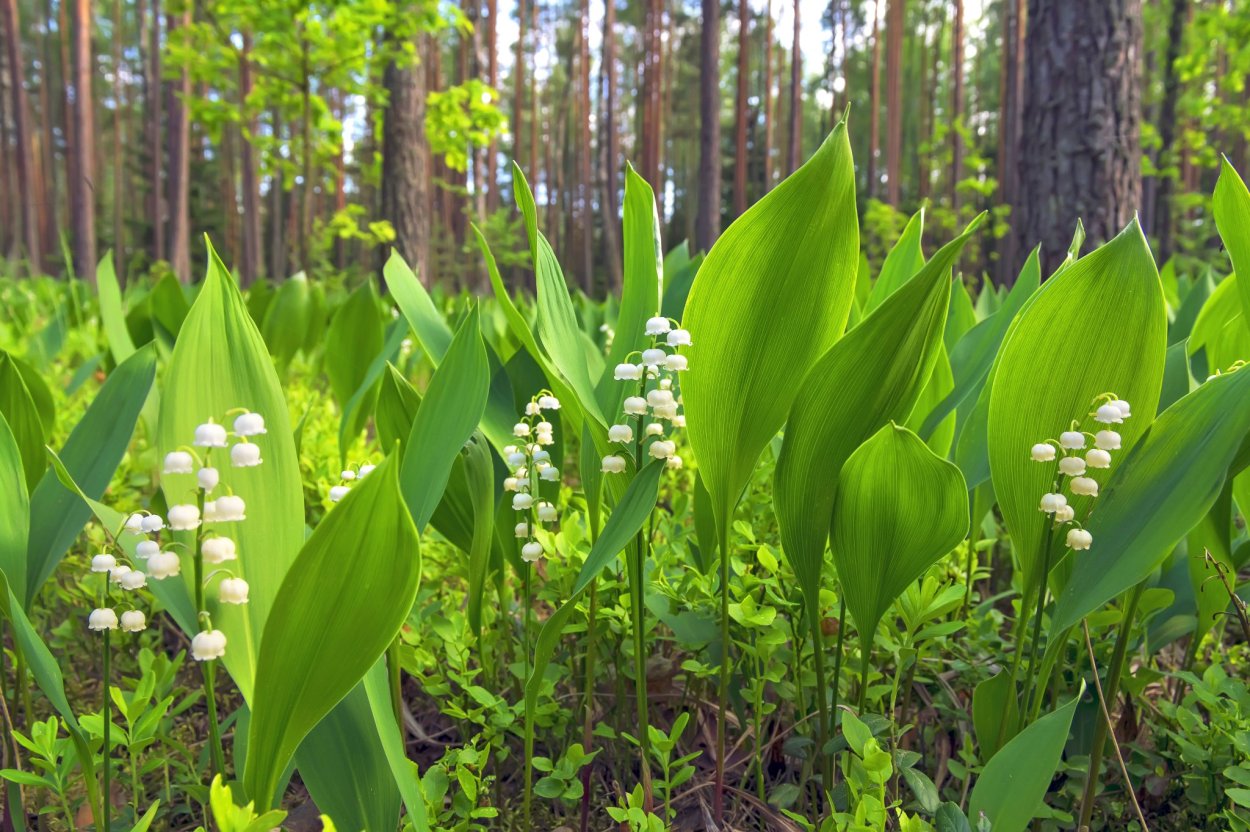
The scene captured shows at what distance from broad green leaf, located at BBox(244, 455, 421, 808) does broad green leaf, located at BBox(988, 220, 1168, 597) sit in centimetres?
63

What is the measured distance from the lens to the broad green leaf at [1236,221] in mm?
948

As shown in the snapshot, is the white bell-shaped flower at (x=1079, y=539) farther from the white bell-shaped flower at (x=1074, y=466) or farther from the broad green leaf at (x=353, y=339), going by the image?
the broad green leaf at (x=353, y=339)

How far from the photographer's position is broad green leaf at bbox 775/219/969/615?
826 mm

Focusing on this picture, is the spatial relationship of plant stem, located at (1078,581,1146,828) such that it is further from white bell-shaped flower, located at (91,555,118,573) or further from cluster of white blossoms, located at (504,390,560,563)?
white bell-shaped flower, located at (91,555,118,573)

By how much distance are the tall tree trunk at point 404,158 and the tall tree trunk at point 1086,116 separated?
4.04 metres

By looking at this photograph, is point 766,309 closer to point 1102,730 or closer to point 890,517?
point 890,517

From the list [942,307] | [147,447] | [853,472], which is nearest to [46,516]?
[853,472]

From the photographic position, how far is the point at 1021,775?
806mm

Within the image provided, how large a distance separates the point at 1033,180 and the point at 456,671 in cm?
341

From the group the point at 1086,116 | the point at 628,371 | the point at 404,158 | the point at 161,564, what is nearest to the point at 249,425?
the point at 161,564

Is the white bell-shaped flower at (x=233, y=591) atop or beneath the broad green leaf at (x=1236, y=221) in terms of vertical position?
beneath

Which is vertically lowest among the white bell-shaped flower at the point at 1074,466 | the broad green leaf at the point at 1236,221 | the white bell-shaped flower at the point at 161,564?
the white bell-shaped flower at the point at 161,564

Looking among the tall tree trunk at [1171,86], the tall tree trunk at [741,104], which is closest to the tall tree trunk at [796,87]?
the tall tree trunk at [741,104]

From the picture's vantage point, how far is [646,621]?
1242 millimetres
